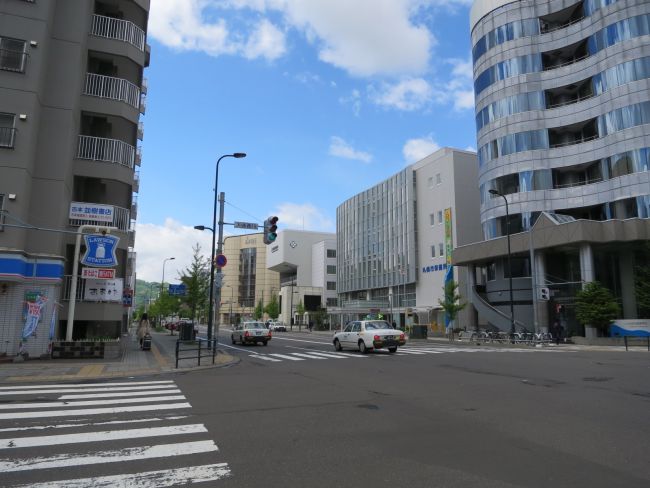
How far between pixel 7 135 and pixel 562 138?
43049 millimetres

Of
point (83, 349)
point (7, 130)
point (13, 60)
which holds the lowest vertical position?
point (83, 349)

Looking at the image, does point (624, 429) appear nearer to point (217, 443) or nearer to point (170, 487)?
point (217, 443)

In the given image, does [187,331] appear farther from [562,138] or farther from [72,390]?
[562,138]

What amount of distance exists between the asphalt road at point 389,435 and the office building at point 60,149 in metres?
9.87

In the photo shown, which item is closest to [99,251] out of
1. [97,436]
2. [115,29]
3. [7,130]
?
[7,130]

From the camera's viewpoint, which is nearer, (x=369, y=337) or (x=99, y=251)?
(x=99, y=251)

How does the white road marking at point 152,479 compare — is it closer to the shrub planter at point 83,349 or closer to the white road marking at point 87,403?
the white road marking at point 87,403

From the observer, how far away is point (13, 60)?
68.2 feet

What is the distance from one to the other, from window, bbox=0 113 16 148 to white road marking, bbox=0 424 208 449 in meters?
16.8

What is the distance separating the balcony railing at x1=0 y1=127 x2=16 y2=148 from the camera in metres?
20.1

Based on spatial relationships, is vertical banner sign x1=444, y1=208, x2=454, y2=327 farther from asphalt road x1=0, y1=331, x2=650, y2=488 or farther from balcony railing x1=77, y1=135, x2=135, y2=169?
asphalt road x1=0, y1=331, x2=650, y2=488

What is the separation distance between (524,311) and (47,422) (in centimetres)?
4225

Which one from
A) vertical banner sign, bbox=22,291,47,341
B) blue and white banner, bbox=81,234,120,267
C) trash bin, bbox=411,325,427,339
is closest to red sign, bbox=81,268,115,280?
blue and white banner, bbox=81,234,120,267

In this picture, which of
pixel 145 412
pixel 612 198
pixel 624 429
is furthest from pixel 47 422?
pixel 612 198
